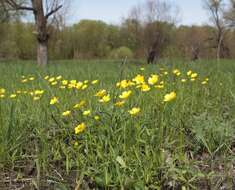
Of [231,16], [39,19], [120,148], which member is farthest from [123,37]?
[120,148]

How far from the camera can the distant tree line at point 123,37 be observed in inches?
1150

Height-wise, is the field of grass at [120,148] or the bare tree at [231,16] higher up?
the bare tree at [231,16]

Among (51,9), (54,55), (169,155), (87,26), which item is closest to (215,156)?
(169,155)

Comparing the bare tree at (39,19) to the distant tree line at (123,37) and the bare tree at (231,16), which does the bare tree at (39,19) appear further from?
the bare tree at (231,16)

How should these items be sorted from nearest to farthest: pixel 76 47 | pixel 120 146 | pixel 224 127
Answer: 1. pixel 120 146
2. pixel 224 127
3. pixel 76 47

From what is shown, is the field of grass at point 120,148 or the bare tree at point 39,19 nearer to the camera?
the field of grass at point 120,148

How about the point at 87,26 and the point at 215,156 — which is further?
the point at 87,26

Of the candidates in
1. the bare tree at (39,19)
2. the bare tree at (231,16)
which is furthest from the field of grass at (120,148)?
the bare tree at (231,16)

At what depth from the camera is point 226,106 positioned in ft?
9.50

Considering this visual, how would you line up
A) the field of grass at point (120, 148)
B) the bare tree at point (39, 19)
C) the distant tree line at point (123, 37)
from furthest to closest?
the distant tree line at point (123, 37)
the bare tree at point (39, 19)
the field of grass at point (120, 148)

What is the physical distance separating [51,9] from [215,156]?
15427 millimetres

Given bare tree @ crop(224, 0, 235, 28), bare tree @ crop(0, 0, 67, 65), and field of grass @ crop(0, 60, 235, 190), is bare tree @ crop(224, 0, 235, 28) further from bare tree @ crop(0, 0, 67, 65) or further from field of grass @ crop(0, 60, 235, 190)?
field of grass @ crop(0, 60, 235, 190)

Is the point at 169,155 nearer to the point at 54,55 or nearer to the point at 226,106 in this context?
the point at 226,106

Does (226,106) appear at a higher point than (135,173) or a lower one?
higher
